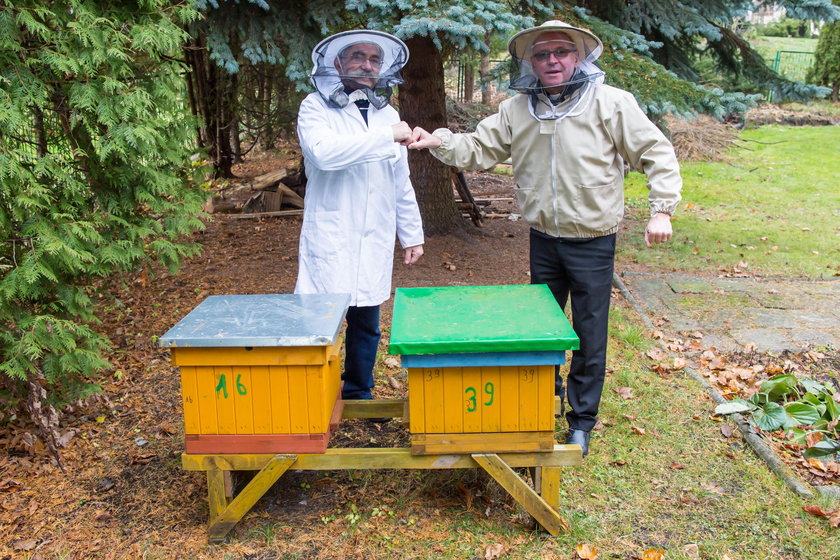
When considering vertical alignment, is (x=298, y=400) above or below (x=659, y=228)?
below

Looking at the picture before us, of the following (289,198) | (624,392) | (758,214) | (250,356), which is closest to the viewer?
(250,356)

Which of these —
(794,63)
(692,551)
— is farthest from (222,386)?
(794,63)

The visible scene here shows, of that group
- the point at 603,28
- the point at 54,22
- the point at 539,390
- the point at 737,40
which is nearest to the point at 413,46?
the point at 603,28

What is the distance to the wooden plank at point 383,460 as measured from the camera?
2842 mm

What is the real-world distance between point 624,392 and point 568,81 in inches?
81.4

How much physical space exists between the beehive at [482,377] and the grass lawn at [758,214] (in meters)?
4.94

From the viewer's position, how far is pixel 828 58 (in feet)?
59.8

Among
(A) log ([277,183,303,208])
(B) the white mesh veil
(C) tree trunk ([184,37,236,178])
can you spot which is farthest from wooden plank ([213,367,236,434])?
(C) tree trunk ([184,37,236,178])

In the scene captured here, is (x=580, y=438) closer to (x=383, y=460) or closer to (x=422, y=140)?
(x=383, y=460)

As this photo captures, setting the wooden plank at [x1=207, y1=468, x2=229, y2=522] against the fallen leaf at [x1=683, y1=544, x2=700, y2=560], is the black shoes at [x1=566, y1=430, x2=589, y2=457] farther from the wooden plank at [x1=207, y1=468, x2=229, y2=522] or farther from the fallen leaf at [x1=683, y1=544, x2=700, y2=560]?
the wooden plank at [x1=207, y1=468, x2=229, y2=522]

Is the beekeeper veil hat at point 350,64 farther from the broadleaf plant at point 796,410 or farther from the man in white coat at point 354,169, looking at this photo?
the broadleaf plant at point 796,410

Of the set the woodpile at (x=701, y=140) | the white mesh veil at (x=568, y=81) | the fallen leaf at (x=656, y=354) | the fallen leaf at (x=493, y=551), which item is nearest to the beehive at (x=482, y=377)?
the fallen leaf at (x=493, y=551)

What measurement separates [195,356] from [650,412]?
8.95 feet

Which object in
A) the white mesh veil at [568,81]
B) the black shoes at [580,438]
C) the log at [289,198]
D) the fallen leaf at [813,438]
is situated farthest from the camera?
the log at [289,198]
